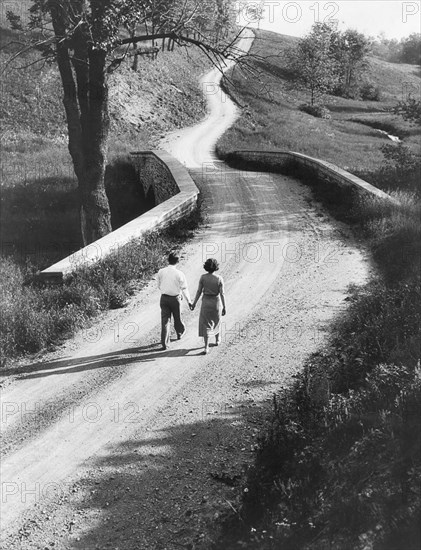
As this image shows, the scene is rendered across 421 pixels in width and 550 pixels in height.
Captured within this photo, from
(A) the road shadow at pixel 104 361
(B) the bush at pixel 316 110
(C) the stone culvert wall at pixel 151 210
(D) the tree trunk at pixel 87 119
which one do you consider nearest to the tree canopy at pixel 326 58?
(B) the bush at pixel 316 110

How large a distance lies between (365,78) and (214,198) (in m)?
78.4

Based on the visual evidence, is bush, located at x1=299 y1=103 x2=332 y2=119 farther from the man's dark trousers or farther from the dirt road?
the man's dark trousers

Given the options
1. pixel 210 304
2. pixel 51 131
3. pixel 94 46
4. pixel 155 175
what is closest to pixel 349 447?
pixel 210 304

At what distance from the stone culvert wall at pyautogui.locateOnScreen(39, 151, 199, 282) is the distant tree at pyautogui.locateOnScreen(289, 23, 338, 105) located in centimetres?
3614

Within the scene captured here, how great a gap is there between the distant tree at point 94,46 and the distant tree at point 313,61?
140ft

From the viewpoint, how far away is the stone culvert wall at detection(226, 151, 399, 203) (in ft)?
52.7

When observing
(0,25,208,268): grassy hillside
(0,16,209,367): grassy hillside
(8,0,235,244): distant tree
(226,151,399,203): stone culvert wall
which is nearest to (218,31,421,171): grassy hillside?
(8,0,235,244): distant tree

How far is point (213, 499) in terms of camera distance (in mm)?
5301

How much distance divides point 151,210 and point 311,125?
36.3 meters

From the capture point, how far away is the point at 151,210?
46.4 feet

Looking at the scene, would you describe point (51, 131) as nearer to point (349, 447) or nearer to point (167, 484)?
point (167, 484)

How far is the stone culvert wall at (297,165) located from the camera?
1606 centimetres

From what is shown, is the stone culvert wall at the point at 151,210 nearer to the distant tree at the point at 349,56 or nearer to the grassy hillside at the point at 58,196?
the grassy hillside at the point at 58,196

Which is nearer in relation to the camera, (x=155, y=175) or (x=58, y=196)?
(x=58, y=196)
